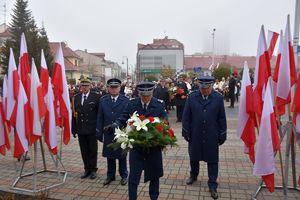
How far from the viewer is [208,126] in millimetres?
5477

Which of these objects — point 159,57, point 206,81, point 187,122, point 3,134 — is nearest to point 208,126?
point 187,122

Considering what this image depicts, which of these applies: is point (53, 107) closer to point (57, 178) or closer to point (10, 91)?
point (10, 91)

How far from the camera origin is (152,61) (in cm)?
9931

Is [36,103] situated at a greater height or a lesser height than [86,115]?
greater

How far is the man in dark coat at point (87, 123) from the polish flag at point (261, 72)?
10.2 feet

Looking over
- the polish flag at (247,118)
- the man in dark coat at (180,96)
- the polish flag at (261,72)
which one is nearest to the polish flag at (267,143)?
the polish flag at (261,72)

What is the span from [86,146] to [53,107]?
1.17 m

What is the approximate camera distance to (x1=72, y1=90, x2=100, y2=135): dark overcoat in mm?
6305

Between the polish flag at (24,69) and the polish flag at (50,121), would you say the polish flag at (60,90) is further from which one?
the polish flag at (24,69)

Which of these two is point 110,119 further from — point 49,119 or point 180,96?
point 180,96

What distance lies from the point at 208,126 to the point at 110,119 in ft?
5.94

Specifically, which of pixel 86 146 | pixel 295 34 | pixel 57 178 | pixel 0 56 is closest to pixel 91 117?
pixel 86 146

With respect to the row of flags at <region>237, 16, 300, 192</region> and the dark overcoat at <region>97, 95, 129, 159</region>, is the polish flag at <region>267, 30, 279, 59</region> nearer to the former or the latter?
the row of flags at <region>237, 16, 300, 192</region>

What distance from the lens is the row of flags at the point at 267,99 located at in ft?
14.9
